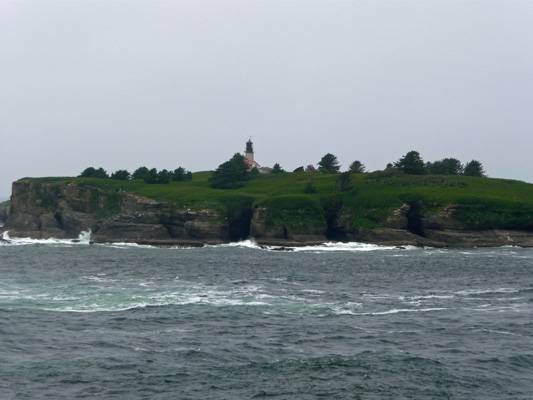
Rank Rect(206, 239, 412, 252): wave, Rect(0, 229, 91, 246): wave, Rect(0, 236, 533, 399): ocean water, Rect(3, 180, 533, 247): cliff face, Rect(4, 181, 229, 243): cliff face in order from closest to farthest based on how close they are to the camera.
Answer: Rect(0, 236, 533, 399): ocean water, Rect(206, 239, 412, 252): wave, Rect(3, 180, 533, 247): cliff face, Rect(4, 181, 229, 243): cliff face, Rect(0, 229, 91, 246): wave

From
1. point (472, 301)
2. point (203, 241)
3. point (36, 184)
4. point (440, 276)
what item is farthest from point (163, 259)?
point (36, 184)

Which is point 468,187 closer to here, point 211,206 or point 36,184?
point 211,206

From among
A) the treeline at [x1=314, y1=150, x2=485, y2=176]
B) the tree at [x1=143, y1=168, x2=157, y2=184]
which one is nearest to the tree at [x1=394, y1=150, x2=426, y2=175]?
the treeline at [x1=314, y1=150, x2=485, y2=176]

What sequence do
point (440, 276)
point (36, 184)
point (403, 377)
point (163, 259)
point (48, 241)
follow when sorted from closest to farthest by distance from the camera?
point (403, 377)
point (440, 276)
point (163, 259)
point (48, 241)
point (36, 184)

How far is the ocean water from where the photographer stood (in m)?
26.0

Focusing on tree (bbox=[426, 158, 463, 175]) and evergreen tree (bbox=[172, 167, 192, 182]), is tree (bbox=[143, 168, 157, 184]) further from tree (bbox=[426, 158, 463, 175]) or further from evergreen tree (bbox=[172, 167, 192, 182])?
tree (bbox=[426, 158, 463, 175])

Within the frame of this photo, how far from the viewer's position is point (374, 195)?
104938 mm

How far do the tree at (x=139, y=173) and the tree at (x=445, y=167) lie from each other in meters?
63.4

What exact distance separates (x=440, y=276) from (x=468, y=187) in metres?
58.0

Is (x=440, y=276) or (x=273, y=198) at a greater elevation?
(x=273, y=198)

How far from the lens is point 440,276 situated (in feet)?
188

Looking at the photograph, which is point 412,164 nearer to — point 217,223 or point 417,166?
point 417,166

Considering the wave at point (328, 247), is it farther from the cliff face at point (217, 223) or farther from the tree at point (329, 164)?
the tree at point (329, 164)

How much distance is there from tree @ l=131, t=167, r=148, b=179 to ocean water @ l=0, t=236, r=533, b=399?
79.3 metres
